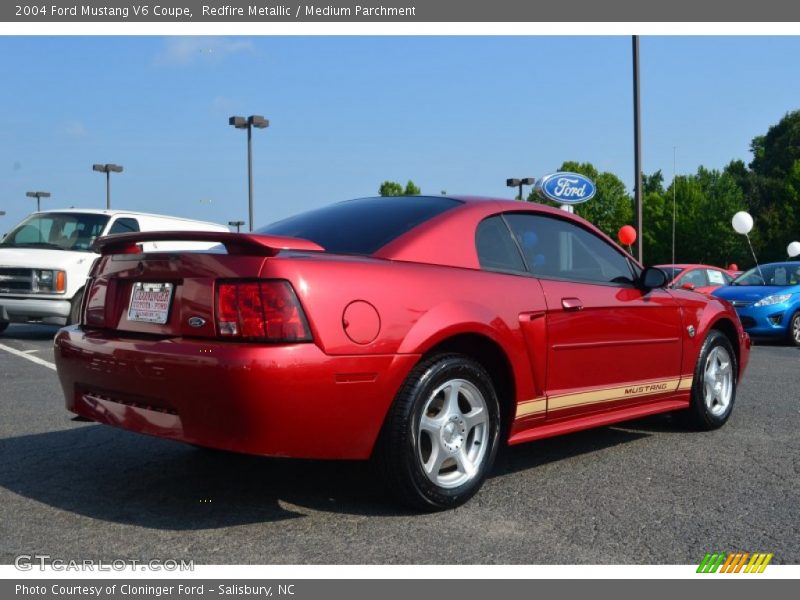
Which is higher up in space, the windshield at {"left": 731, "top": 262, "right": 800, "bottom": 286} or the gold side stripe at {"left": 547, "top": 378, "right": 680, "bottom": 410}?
the windshield at {"left": 731, "top": 262, "right": 800, "bottom": 286}

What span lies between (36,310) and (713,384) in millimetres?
8988

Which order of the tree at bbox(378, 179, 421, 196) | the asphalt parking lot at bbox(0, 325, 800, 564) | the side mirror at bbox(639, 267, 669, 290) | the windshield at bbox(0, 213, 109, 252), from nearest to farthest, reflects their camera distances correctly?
the asphalt parking lot at bbox(0, 325, 800, 564)
the side mirror at bbox(639, 267, 669, 290)
the windshield at bbox(0, 213, 109, 252)
the tree at bbox(378, 179, 421, 196)

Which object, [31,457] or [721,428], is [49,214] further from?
[721,428]

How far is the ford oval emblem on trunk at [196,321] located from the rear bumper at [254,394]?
0.21 ft

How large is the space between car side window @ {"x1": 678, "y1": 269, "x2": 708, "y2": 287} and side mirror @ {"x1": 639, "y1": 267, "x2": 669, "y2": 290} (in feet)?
36.4

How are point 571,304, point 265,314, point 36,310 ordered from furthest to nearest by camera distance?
point 36,310, point 571,304, point 265,314

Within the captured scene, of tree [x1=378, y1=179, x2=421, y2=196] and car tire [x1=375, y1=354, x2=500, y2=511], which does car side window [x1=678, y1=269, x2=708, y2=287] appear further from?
tree [x1=378, y1=179, x2=421, y2=196]

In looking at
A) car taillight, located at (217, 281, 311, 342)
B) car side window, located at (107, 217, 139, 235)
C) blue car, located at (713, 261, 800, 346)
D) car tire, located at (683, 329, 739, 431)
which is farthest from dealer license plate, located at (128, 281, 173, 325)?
blue car, located at (713, 261, 800, 346)

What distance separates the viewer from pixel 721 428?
223 inches

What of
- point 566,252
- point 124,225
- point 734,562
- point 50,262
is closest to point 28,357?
point 50,262

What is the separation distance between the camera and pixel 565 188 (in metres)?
15.0

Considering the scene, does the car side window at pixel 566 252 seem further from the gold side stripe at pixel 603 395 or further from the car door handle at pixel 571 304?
the gold side stripe at pixel 603 395

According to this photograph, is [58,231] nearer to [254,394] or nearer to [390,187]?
[254,394]

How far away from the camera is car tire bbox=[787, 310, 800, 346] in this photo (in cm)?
1253
